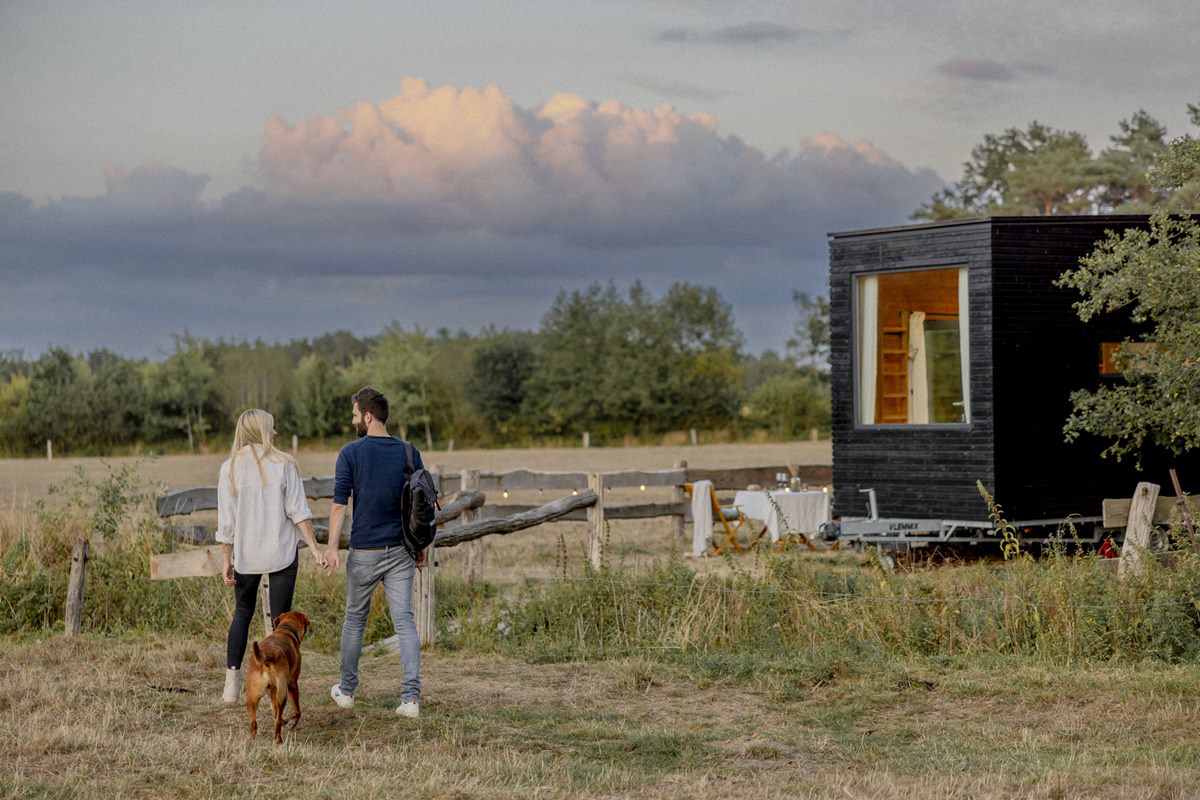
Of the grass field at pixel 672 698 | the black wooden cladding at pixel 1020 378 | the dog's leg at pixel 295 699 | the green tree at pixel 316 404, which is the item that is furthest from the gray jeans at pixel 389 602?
the green tree at pixel 316 404

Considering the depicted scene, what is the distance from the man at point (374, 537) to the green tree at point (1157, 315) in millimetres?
7443

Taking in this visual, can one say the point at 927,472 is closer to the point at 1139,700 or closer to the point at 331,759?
the point at 1139,700

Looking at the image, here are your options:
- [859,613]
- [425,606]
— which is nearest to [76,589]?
[425,606]

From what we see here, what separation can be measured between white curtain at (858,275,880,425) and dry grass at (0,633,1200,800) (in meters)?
6.82

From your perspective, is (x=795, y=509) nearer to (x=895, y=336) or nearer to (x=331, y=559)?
(x=895, y=336)

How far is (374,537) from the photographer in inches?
273

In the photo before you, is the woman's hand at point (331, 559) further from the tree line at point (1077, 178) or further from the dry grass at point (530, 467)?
the tree line at point (1077, 178)

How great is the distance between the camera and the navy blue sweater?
6.89 metres

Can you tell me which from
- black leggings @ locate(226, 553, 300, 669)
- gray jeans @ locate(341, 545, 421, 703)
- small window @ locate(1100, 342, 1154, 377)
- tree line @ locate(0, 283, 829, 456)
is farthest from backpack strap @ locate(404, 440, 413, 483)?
tree line @ locate(0, 283, 829, 456)

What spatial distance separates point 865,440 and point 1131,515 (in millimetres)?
5657

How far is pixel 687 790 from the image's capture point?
5484mm

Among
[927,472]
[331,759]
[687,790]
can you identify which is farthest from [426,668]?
[927,472]

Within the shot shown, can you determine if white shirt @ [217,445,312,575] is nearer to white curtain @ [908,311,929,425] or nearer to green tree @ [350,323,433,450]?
white curtain @ [908,311,929,425]

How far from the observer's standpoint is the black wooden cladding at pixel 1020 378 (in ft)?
44.4
